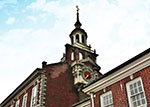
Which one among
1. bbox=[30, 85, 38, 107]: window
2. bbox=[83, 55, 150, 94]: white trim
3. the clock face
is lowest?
bbox=[83, 55, 150, 94]: white trim

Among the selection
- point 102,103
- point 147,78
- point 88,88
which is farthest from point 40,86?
point 147,78

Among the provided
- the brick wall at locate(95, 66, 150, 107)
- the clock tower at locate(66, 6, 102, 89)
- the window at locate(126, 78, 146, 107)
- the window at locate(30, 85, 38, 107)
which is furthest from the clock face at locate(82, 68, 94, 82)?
the window at locate(126, 78, 146, 107)

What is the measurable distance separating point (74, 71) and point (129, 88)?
15227 millimetres

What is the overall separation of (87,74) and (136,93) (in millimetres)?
16165

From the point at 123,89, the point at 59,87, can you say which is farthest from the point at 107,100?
the point at 59,87

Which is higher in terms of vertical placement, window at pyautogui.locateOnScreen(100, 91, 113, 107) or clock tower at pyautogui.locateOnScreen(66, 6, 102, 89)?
clock tower at pyautogui.locateOnScreen(66, 6, 102, 89)

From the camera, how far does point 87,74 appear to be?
29.6 m

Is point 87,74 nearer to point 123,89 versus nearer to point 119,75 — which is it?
point 119,75

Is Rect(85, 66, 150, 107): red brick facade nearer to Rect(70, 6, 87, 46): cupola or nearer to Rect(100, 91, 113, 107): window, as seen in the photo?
Rect(100, 91, 113, 107): window

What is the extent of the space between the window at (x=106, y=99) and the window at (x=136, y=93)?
1.66m

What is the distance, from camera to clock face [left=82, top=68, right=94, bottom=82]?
94.6ft

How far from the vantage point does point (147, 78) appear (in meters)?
13.1

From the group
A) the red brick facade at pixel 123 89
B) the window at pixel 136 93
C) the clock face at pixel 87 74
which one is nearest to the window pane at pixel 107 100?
the red brick facade at pixel 123 89

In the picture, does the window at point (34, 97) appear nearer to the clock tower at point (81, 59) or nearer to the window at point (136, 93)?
the clock tower at point (81, 59)
